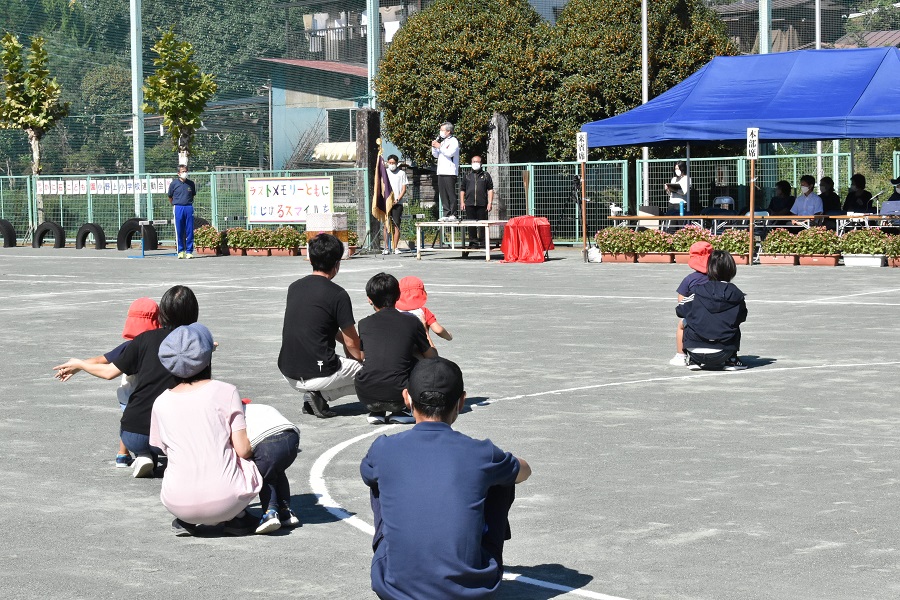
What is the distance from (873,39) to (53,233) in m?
54.3

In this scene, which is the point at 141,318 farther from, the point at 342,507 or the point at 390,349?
the point at 390,349

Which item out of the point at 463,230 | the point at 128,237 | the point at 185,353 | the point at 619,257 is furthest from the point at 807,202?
the point at 185,353

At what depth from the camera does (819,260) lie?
24781mm

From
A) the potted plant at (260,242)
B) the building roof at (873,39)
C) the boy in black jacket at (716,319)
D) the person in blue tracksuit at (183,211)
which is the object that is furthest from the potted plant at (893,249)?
the building roof at (873,39)

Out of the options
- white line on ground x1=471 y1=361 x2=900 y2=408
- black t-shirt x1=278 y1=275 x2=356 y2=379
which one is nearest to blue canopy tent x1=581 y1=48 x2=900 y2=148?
white line on ground x1=471 y1=361 x2=900 y2=408

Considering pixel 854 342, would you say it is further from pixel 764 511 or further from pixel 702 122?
pixel 702 122

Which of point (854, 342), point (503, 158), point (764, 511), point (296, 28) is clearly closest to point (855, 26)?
point (296, 28)

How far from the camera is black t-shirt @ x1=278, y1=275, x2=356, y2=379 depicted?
935 cm

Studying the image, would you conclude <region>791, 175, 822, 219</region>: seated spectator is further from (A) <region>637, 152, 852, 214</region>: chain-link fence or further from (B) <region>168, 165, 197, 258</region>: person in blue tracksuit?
(B) <region>168, 165, 197, 258</region>: person in blue tracksuit

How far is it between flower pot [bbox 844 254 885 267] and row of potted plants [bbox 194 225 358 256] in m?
10.5

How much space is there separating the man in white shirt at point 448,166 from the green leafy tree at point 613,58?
21.7 ft

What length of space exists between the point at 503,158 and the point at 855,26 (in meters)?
58.7

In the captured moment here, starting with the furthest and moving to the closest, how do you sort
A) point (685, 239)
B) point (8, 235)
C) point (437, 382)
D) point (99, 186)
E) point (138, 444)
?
point (99, 186) < point (8, 235) < point (685, 239) < point (138, 444) < point (437, 382)

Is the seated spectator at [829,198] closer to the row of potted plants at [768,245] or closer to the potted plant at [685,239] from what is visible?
Answer: the row of potted plants at [768,245]
